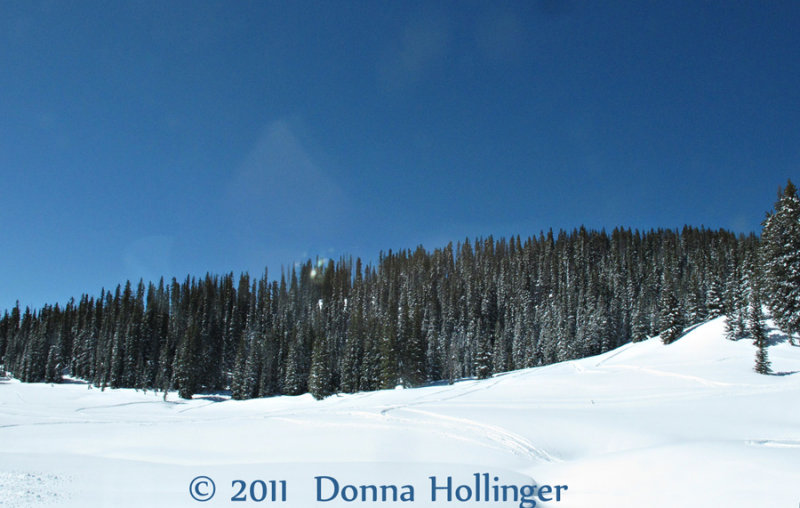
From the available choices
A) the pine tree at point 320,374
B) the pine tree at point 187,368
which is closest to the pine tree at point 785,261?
the pine tree at point 320,374

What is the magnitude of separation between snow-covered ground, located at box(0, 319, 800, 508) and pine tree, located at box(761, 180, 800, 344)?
3.67 metres

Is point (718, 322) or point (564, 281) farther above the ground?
point (564, 281)

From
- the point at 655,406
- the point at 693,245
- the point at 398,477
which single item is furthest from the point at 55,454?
the point at 693,245

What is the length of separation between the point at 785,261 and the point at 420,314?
6772 cm

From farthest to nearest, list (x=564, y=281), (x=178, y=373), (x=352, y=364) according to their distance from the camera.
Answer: (x=564, y=281) < (x=178, y=373) < (x=352, y=364)

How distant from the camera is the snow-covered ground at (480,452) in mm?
10422

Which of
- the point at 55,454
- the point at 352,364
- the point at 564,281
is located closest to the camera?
the point at 55,454

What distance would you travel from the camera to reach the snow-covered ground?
10.4 metres

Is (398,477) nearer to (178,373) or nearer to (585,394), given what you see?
(585,394)

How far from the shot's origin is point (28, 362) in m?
98.4

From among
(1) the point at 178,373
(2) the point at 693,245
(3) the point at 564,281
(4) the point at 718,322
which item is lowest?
(1) the point at 178,373

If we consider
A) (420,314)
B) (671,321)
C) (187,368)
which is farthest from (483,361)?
(187,368)

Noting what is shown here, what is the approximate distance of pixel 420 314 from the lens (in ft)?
313

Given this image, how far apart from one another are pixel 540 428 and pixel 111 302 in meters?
145
